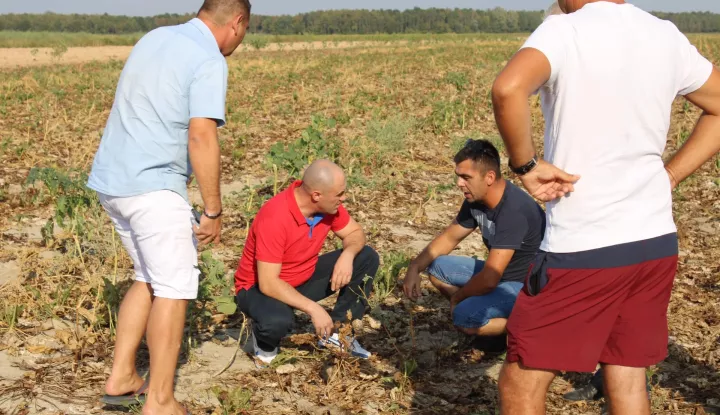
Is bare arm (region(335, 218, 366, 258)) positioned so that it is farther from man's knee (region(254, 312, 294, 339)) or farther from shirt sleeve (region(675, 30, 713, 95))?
shirt sleeve (region(675, 30, 713, 95))

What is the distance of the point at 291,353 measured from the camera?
4.34 m

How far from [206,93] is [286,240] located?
1.21 metres

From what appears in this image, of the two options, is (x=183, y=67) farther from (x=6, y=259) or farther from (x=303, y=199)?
(x=6, y=259)

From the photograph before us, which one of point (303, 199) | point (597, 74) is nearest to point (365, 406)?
point (303, 199)

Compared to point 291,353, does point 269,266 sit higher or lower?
higher

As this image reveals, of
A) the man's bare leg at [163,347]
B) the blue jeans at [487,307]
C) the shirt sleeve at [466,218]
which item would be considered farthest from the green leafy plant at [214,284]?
the shirt sleeve at [466,218]

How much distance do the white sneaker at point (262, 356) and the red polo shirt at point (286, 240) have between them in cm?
34

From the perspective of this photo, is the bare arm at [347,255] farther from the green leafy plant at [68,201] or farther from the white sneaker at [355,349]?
the green leafy plant at [68,201]

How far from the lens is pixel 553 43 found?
227 cm

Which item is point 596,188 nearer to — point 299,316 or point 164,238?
point 164,238

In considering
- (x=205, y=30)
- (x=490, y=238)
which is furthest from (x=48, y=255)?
(x=490, y=238)

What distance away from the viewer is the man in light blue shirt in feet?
10.6

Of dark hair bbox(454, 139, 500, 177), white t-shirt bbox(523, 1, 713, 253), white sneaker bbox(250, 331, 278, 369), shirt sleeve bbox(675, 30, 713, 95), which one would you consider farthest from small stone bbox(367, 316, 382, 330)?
shirt sleeve bbox(675, 30, 713, 95)

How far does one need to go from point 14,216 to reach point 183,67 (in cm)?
411
